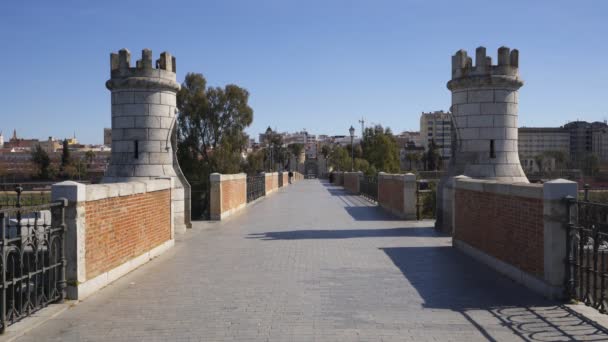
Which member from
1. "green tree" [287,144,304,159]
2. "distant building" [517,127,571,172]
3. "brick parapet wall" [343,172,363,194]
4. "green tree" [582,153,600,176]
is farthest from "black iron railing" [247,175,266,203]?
"distant building" [517,127,571,172]

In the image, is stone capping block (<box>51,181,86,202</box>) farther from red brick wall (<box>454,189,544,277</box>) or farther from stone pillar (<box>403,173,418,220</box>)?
stone pillar (<box>403,173,418,220</box>)

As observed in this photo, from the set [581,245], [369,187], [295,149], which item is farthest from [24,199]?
[295,149]

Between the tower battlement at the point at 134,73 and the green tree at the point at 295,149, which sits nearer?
the tower battlement at the point at 134,73

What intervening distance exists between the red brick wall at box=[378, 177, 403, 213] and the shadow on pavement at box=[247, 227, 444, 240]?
3.77 meters

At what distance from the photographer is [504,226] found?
28.9ft

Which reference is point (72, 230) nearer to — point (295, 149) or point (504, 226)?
→ point (504, 226)

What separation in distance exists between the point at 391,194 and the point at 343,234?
7168mm

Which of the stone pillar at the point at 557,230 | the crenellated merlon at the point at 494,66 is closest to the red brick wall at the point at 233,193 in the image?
the crenellated merlon at the point at 494,66

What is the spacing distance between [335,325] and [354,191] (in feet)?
102

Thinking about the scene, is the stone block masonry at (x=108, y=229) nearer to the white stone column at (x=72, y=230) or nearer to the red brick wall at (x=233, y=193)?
the white stone column at (x=72, y=230)

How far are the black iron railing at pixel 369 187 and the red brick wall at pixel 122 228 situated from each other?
1650 cm

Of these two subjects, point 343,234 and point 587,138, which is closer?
point 343,234

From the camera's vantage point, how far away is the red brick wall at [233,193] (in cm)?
1937

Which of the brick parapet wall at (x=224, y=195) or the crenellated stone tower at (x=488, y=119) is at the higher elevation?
the crenellated stone tower at (x=488, y=119)
